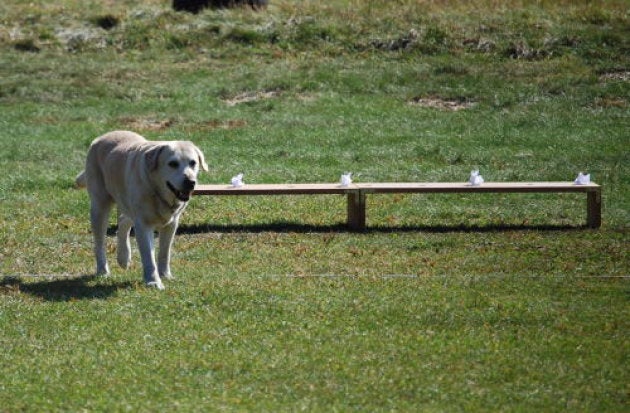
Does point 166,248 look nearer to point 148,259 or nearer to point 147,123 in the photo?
point 148,259

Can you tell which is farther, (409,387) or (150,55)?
(150,55)

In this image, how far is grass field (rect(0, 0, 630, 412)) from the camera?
8.77 meters

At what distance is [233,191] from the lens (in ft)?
49.5

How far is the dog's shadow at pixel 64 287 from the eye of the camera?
11258 mm

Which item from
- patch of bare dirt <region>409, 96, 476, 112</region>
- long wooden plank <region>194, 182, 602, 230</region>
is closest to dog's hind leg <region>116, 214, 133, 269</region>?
long wooden plank <region>194, 182, 602, 230</region>

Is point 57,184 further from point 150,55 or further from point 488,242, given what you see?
point 150,55

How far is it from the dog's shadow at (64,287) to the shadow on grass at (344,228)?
2744 millimetres

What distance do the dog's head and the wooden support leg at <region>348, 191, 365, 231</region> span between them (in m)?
3.59

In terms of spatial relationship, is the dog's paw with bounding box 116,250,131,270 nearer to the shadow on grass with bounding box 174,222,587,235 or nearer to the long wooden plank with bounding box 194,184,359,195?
the shadow on grass with bounding box 174,222,587,235

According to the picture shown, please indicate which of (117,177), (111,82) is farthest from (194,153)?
(111,82)

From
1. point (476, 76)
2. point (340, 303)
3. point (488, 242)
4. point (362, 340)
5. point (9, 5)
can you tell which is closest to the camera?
point (362, 340)

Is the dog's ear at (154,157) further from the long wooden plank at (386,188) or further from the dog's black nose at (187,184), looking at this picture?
the long wooden plank at (386,188)

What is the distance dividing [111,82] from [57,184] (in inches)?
304

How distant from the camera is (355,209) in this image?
14820 millimetres
